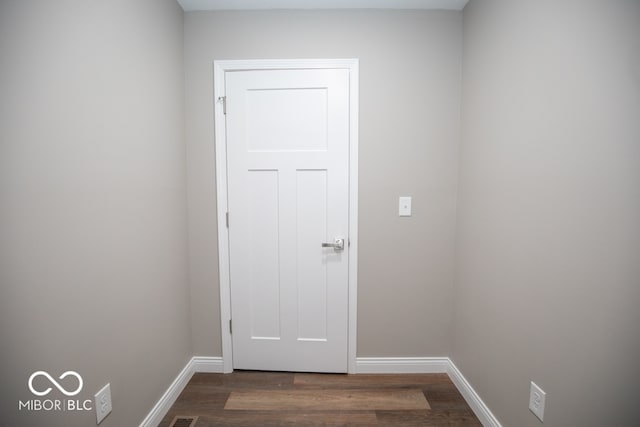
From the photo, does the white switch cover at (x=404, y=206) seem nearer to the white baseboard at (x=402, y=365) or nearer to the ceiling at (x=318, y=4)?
the white baseboard at (x=402, y=365)

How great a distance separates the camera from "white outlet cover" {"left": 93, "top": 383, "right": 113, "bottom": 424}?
4.00ft

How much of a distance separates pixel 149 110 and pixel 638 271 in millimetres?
2261

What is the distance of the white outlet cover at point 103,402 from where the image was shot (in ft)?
4.00

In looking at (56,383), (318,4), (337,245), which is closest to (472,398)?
(337,245)

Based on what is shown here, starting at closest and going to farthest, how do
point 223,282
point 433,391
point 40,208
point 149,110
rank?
1. point 40,208
2. point 149,110
3. point 433,391
4. point 223,282

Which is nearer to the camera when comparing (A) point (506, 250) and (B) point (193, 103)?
(A) point (506, 250)

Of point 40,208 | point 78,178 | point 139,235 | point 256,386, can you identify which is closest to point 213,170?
point 139,235

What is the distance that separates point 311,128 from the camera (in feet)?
6.48

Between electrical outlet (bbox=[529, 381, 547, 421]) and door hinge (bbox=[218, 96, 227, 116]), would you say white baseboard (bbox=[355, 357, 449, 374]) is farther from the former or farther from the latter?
door hinge (bbox=[218, 96, 227, 116])

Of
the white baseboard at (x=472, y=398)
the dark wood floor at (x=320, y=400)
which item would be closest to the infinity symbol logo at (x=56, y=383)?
the dark wood floor at (x=320, y=400)

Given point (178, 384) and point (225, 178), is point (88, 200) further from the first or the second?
point (178, 384)

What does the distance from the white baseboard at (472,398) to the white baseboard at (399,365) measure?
0.09 m

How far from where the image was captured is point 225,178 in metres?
2.02

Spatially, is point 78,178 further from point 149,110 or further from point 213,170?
point 213,170
